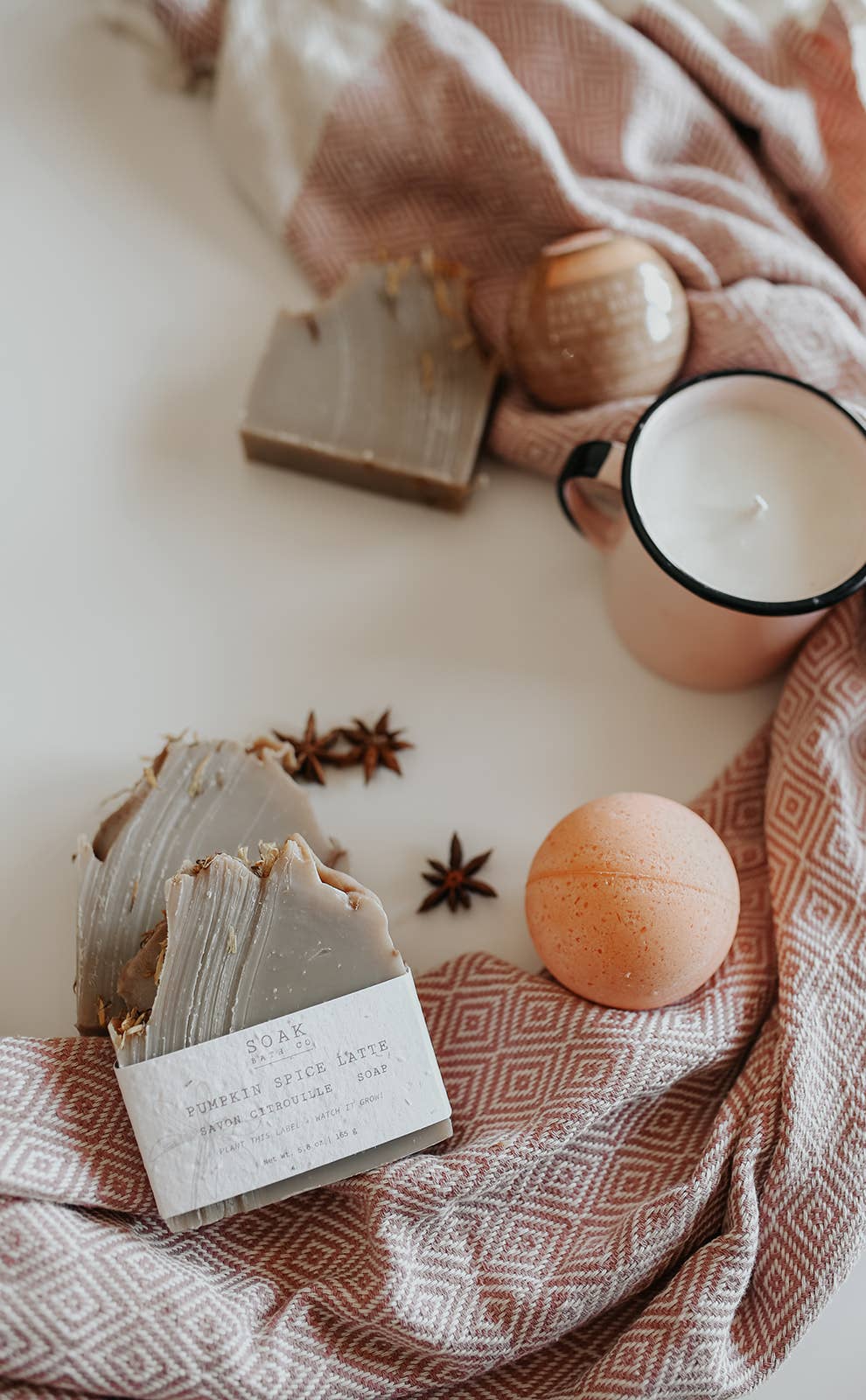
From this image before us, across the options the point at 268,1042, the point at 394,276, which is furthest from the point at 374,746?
the point at 394,276

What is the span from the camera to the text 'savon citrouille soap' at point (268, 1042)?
67 centimetres

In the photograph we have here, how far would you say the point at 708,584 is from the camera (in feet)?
2.52

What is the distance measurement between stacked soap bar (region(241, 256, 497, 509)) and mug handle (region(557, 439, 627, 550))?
10cm

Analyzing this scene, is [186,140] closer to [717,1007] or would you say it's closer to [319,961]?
[319,961]

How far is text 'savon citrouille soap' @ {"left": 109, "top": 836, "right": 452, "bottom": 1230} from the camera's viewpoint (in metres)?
0.67

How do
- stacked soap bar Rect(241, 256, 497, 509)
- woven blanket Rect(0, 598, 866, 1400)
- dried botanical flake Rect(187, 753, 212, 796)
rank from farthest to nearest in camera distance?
stacked soap bar Rect(241, 256, 497, 509) < dried botanical flake Rect(187, 753, 212, 796) < woven blanket Rect(0, 598, 866, 1400)

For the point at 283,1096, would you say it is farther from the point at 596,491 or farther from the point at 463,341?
the point at 463,341

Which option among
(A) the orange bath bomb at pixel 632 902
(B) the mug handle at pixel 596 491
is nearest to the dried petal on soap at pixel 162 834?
(A) the orange bath bomb at pixel 632 902

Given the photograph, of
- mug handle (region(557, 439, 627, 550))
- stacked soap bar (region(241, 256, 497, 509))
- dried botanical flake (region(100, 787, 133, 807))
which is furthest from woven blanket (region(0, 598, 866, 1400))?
stacked soap bar (region(241, 256, 497, 509))

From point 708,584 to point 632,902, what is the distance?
23 centimetres

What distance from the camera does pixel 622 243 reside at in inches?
34.2

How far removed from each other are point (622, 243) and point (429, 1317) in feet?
2.50

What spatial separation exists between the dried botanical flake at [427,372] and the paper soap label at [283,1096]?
48 cm

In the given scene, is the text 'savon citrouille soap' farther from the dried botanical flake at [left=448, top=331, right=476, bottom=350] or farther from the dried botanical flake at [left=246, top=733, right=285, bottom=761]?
the dried botanical flake at [left=448, top=331, right=476, bottom=350]
